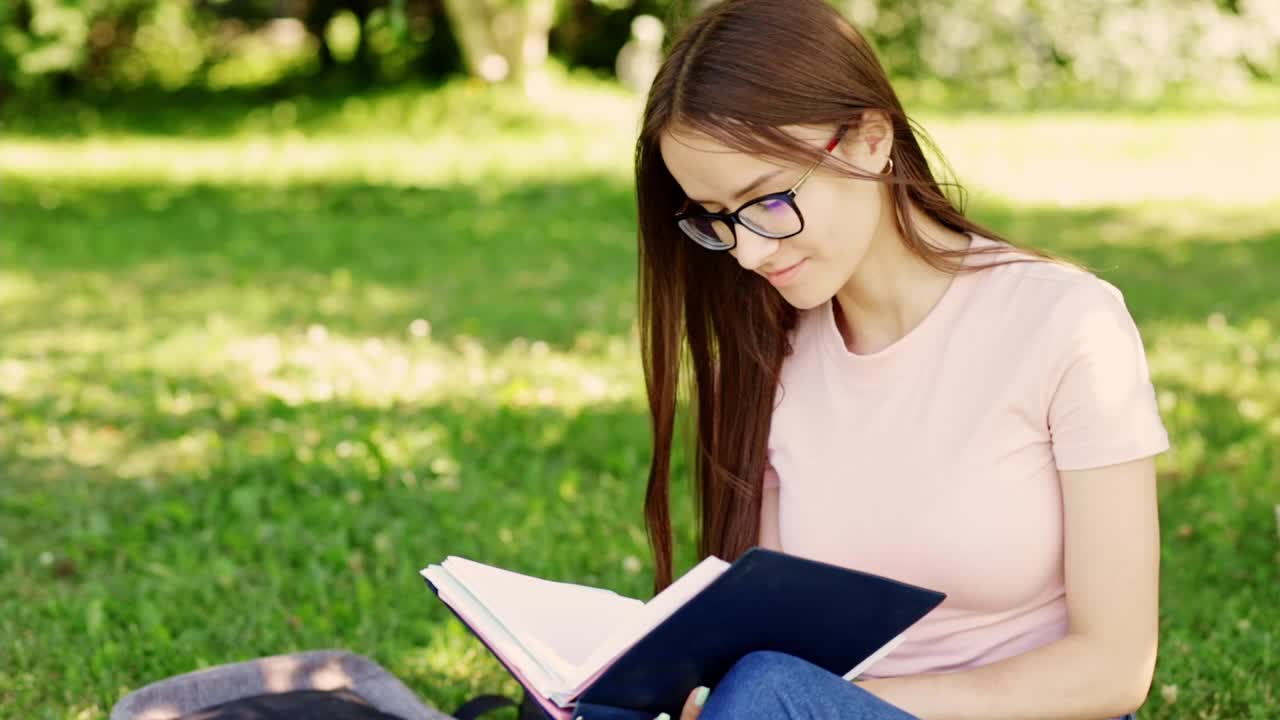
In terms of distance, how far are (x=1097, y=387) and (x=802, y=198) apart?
1.65ft

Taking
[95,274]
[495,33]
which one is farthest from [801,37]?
[495,33]

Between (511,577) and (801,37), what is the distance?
926 millimetres

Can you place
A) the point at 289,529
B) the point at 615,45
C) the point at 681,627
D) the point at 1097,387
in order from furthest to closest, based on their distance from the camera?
the point at 615,45 → the point at 289,529 → the point at 1097,387 → the point at 681,627

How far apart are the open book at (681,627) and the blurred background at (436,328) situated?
1226mm

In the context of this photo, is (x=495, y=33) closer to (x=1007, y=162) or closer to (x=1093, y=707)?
(x=1007, y=162)

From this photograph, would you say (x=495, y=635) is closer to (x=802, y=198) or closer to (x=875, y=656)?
(x=875, y=656)

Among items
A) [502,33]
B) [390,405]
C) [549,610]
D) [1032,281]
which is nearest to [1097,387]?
[1032,281]

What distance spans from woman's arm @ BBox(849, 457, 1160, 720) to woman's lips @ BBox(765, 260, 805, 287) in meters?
0.50

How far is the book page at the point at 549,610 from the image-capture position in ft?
6.99

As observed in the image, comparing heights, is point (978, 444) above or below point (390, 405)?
above

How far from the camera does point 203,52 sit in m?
22.0

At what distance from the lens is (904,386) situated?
234 cm

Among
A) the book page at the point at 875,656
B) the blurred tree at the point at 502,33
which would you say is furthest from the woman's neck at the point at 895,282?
the blurred tree at the point at 502,33

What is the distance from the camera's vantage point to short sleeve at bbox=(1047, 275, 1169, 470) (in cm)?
208
